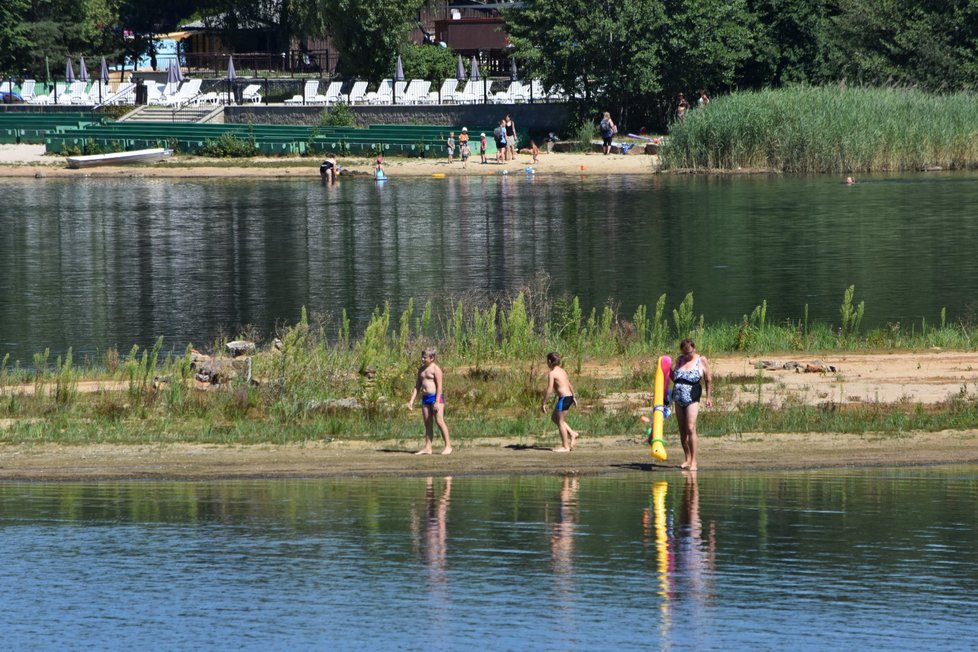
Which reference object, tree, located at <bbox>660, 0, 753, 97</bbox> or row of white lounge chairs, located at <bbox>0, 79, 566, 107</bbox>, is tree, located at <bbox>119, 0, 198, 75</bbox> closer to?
row of white lounge chairs, located at <bbox>0, 79, 566, 107</bbox>

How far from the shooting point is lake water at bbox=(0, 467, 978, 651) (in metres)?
13.3

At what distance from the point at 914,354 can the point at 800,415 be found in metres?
5.06

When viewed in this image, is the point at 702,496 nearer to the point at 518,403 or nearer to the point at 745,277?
the point at 518,403

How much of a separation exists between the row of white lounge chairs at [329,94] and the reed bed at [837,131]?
12689mm

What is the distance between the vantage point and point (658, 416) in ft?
59.2

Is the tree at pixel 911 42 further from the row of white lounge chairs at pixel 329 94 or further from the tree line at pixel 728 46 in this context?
the row of white lounge chairs at pixel 329 94

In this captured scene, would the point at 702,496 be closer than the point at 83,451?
Yes

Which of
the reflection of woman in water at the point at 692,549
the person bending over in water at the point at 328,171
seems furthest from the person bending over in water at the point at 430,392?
the person bending over in water at the point at 328,171

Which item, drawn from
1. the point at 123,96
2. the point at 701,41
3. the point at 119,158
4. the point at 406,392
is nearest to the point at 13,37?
the point at 123,96

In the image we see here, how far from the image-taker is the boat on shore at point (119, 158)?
6800 cm

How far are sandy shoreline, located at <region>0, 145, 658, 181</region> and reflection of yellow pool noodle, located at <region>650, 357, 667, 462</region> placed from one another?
44808mm

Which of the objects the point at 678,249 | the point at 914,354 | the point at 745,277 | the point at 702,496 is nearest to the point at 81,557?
the point at 702,496

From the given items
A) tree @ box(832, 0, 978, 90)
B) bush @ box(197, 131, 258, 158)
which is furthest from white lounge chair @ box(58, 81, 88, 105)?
tree @ box(832, 0, 978, 90)

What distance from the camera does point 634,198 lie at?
53.2 metres
